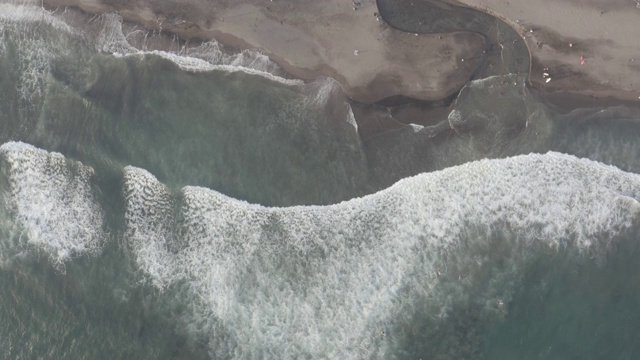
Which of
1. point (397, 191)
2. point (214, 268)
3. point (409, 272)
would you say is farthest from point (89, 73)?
point (409, 272)

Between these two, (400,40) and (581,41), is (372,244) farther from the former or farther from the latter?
(581,41)

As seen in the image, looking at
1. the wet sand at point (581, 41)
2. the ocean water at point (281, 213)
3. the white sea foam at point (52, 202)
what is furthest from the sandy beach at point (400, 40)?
the white sea foam at point (52, 202)

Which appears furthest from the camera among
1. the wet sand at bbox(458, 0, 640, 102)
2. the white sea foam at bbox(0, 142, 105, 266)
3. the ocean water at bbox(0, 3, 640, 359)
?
the wet sand at bbox(458, 0, 640, 102)

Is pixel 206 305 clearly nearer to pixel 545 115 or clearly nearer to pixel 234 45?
pixel 234 45

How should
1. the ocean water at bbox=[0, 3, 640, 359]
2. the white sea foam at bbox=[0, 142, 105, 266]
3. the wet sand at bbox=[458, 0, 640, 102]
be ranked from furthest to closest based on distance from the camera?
the wet sand at bbox=[458, 0, 640, 102], the white sea foam at bbox=[0, 142, 105, 266], the ocean water at bbox=[0, 3, 640, 359]

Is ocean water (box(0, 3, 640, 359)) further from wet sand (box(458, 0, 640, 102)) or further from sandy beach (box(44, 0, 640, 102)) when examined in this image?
wet sand (box(458, 0, 640, 102))

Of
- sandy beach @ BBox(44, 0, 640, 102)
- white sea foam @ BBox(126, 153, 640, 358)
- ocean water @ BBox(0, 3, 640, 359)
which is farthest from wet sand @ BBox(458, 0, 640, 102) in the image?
white sea foam @ BBox(126, 153, 640, 358)

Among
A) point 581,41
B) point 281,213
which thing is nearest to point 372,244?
point 281,213
